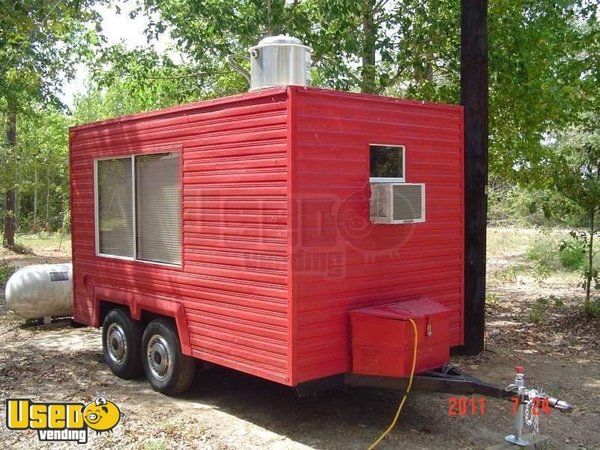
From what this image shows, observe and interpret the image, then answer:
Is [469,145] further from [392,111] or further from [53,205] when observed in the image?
[53,205]

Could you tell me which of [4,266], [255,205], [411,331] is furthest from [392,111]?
[4,266]

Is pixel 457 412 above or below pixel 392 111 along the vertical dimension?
below

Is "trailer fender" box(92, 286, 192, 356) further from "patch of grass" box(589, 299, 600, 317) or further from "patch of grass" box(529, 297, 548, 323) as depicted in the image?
"patch of grass" box(589, 299, 600, 317)

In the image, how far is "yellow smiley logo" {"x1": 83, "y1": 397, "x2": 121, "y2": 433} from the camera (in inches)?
221

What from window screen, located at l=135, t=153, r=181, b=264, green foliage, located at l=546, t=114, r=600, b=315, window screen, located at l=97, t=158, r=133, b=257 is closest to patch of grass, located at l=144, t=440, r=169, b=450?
window screen, located at l=135, t=153, r=181, b=264

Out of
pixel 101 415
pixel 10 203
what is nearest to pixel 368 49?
pixel 101 415

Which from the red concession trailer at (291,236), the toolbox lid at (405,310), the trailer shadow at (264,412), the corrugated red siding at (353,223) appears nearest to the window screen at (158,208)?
the red concession trailer at (291,236)

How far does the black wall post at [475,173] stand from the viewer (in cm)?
789

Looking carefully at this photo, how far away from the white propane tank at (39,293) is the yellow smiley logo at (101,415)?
4.20m

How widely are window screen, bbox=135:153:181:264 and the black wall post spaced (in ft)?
12.0

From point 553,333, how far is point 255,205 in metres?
5.95

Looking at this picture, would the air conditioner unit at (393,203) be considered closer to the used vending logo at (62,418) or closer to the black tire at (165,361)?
the black tire at (165,361)

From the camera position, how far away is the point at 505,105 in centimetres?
989

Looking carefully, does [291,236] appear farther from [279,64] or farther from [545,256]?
[545,256]
